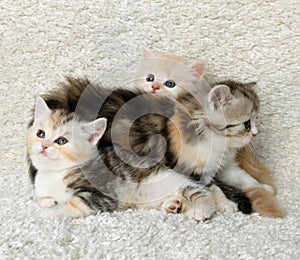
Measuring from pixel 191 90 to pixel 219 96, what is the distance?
7.5 inches

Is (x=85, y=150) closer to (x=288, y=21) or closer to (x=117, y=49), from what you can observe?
(x=117, y=49)

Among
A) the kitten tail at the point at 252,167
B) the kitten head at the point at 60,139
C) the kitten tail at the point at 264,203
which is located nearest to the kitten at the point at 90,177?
the kitten head at the point at 60,139

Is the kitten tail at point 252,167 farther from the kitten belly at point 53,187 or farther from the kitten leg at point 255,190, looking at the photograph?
the kitten belly at point 53,187

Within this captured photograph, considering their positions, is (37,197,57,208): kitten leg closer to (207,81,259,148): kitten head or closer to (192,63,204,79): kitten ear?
(207,81,259,148): kitten head

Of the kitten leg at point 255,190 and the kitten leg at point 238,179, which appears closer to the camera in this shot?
the kitten leg at point 255,190

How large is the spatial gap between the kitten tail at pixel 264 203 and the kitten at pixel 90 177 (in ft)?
0.50

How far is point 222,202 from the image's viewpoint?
155cm

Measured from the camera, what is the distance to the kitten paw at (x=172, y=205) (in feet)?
4.86

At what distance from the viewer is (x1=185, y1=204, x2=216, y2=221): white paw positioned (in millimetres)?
1457

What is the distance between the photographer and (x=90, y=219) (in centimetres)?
142

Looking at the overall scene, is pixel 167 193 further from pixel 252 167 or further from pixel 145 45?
pixel 145 45

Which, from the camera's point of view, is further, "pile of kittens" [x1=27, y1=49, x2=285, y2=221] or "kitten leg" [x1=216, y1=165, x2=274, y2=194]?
"kitten leg" [x1=216, y1=165, x2=274, y2=194]

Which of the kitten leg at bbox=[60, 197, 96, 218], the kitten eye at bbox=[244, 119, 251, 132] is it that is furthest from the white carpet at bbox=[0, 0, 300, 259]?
the kitten leg at bbox=[60, 197, 96, 218]

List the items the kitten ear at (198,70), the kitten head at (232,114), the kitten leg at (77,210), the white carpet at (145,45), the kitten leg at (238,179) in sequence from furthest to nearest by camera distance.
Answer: the white carpet at (145,45) < the kitten ear at (198,70) < the kitten leg at (238,179) < the kitten head at (232,114) < the kitten leg at (77,210)
